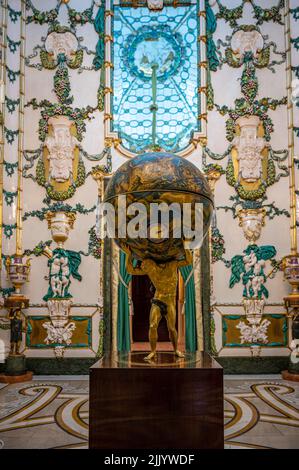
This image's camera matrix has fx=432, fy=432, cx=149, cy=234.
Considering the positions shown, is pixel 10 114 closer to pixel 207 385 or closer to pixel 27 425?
pixel 27 425

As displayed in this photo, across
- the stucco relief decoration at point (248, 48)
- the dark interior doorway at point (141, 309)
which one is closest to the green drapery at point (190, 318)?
the stucco relief decoration at point (248, 48)

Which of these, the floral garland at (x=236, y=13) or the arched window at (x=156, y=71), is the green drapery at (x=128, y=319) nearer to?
the arched window at (x=156, y=71)

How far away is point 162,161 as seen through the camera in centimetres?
383

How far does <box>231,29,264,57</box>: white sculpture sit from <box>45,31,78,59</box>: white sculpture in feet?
11.5

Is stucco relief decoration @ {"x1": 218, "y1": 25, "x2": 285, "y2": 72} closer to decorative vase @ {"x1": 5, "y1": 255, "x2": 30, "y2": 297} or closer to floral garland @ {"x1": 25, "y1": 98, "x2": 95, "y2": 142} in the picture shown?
floral garland @ {"x1": 25, "y1": 98, "x2": 95, "y2": 142}

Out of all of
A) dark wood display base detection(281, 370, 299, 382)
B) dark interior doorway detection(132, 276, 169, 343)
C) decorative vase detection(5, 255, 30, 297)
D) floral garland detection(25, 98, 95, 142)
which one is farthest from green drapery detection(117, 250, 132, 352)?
dark interior doorway detection(132, 276, 169, 343)

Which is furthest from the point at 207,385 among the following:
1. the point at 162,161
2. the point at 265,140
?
the point at 265,140

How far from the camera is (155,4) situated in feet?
31.7

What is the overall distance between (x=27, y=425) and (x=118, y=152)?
5.85 m

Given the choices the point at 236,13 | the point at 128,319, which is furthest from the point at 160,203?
the point at 236,13

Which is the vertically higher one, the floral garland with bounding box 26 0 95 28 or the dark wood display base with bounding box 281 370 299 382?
the floral garland with bounding box 26 0 95 28

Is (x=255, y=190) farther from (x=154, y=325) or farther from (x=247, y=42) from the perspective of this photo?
(x=154, y=325)

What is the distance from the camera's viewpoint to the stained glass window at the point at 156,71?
9.53 metres

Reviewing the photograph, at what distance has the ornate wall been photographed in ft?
28.9
